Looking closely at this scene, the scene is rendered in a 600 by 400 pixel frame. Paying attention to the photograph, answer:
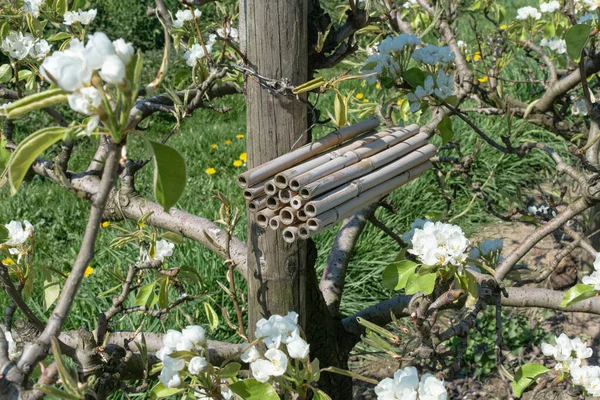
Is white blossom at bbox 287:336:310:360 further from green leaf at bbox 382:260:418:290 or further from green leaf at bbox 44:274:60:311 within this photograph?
green leaf at bbox 44:274:60:311

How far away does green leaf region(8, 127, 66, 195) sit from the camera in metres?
0.73

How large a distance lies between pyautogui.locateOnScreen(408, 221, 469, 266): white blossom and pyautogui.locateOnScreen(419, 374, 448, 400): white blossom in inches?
9.0

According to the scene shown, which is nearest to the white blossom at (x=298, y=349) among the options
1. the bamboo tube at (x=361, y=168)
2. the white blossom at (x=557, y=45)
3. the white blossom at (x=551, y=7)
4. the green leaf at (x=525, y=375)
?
the bamboo tube at (x=361, y=168)

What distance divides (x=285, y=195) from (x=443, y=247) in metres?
0.32

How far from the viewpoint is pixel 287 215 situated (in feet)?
3.92

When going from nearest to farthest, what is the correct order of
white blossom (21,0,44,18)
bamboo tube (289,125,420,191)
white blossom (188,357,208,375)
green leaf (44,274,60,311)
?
white blossom (188,357,208,375) < bamboo tube (289,125,420,191) < green leaf (44,274,60,311) < white blossom (21,0,44,18)

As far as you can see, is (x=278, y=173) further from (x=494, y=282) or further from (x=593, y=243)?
(x=593, y=243)

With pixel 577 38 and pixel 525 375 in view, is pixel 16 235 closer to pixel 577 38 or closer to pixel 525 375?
pixel 525 375

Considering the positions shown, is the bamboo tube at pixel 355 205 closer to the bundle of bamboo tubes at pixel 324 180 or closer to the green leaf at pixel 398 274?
the bundle of bamboo tubes at pixel 324 180

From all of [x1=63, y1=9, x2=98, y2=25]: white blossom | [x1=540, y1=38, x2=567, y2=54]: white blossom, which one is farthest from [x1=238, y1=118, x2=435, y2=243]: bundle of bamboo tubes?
[x1=540, y1=38, x2=567, y2=54]: white blossom

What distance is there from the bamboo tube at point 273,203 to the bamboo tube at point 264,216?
0.04 feet

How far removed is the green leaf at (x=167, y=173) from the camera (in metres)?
0.78

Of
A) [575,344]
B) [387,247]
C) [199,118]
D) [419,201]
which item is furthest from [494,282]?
[199,118]

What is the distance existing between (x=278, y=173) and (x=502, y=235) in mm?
2857
